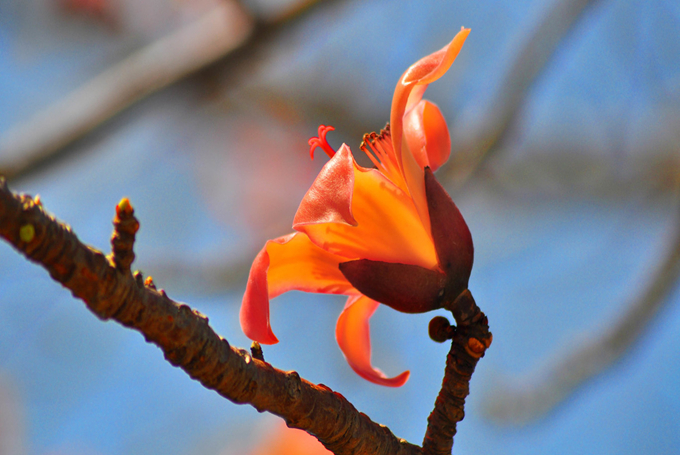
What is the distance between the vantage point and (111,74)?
62.1 inches

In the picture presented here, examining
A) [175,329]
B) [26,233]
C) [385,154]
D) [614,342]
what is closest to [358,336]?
[385,154]

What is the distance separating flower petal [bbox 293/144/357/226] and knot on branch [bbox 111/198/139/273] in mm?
174

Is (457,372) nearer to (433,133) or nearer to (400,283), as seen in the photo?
(400,283)

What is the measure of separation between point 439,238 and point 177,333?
290mm

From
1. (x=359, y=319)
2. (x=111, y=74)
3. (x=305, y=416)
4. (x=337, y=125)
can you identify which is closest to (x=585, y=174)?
(x=337, y=125)

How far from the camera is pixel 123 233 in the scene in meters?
0.39

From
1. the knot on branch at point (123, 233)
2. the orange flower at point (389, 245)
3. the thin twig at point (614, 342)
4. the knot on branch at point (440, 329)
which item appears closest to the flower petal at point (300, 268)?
the orange flower at point (389, 245)

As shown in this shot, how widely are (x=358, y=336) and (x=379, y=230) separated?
18cm

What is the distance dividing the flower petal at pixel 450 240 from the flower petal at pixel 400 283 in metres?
0.01

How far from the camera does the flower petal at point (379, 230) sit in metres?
0.60

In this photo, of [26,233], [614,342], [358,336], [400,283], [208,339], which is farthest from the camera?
[614,342]

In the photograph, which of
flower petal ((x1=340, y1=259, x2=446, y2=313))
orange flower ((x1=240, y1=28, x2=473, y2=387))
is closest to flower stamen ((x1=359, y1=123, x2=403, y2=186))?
orange flower ((x1=240, y1=28, x2=473, y2=387))

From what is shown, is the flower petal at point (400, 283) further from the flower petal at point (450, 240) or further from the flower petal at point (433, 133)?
the flower petal at point (433, 133)

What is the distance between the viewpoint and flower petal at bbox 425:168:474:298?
0.59 metres
